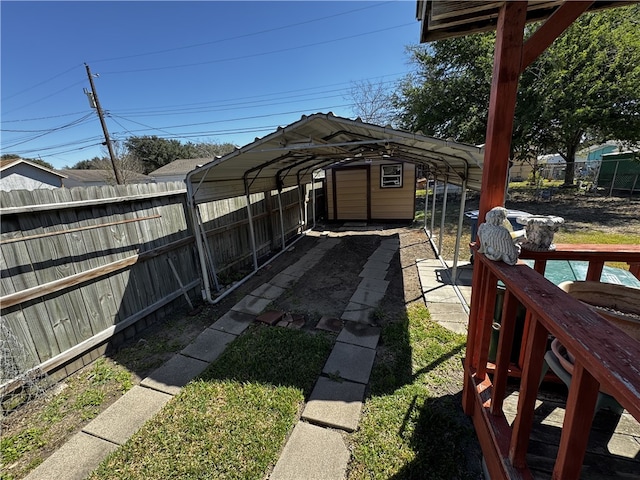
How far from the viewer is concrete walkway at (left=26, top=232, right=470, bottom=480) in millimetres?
2068

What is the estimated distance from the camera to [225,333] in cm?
378

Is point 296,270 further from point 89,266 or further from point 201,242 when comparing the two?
point 89,266

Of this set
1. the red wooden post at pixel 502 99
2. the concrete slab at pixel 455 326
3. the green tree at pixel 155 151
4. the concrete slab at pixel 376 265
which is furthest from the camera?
the green tree at pixel 155 151

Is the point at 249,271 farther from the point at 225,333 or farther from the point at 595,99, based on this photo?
the point at 595,99

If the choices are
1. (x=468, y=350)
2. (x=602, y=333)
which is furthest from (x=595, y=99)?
(x=602, y=333)

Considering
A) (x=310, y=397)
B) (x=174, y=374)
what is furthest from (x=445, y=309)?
(x=174, y=374)

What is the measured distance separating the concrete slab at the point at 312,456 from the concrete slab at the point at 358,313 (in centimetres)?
183

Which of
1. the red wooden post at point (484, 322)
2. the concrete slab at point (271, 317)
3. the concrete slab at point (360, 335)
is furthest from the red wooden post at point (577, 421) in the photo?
the concrete slab at point (271, 317)

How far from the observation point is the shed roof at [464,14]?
1829mm

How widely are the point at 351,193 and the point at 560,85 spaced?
920 centimetres

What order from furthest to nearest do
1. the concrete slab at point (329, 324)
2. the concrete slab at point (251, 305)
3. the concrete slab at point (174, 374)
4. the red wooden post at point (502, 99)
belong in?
1. the concrete slab at point (251, 305)
2. the concrete slab at point (329, 324)
3. the concrete slab at point (174, 374)
4. the red wooden post at point (502, 99)

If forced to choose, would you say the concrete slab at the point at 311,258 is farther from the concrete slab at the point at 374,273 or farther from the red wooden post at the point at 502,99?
the red wooden post at the point at 502,99

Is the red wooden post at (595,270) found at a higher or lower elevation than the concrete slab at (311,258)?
higher

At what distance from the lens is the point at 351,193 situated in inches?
432
